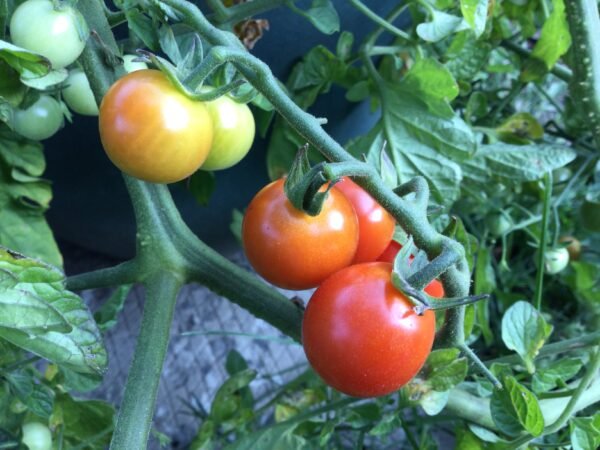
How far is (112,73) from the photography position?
46cm

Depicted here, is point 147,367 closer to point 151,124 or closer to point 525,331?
point 151,124

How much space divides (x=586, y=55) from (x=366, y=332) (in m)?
0.41

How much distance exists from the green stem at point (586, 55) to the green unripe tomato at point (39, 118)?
0.46m

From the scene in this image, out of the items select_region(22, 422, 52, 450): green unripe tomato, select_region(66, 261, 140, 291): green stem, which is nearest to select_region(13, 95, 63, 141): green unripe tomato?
select_region(66, 261, 140, 291): green stem

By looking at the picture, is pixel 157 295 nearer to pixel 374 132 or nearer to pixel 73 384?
pixel 73 384

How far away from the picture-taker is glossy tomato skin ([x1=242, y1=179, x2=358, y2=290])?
37 cm

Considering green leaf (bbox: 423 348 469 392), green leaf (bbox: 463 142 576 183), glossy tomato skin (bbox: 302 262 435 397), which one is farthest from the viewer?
green leaf (bbox: 463 142 576 183)

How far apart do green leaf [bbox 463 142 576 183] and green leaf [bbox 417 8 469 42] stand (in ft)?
0.49

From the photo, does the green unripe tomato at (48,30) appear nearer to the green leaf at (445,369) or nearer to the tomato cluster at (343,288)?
the tomato cluster at (343,288)

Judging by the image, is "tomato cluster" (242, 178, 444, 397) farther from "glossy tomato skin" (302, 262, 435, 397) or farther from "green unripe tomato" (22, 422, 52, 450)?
"green unripe tomato" (22, 422, 52, 450)

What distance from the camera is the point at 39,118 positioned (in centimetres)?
50

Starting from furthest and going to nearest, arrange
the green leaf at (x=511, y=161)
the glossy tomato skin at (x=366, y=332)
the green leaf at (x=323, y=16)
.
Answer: the green leaf at (x=511, y=161)
the green leaf at (x=323, y=16)
the glossy tomato skin at (x=366, y=332)

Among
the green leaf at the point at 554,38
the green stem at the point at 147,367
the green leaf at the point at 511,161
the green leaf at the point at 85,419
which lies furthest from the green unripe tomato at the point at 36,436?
the green leaf at the point at 554,38

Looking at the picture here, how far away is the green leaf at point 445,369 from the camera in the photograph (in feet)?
1.45
